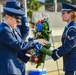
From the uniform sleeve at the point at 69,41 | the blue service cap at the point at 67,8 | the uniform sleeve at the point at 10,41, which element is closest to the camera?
the uniform sleeve at the point at 10,41

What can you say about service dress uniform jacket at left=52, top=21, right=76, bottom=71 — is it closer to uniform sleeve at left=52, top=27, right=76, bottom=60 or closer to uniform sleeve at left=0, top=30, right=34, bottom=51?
uniform sleeve at left=52, top=27, right=76, bottom=60

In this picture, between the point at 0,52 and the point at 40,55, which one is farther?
the point at 40,55

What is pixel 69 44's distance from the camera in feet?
14.8

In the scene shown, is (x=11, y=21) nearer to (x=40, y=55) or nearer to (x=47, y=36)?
(x=40, y=55)

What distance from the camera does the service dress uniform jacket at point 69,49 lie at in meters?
4.50

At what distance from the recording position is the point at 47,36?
555 cm

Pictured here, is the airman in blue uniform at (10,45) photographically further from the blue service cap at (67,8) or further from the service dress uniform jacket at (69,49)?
the blue service cap at (67,8)

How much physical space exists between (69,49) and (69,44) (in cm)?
7

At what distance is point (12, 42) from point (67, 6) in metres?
1.16

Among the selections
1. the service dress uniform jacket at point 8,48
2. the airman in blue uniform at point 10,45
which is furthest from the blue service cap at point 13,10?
the service dress uniform jacket at point 8,48

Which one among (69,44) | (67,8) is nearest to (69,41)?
(69,44)

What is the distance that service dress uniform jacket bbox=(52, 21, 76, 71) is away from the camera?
4504 millimetres

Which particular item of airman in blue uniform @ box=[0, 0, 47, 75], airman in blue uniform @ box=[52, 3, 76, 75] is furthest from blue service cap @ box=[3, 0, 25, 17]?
airman in blue uniform @ box=[52, 3, 76, 75]

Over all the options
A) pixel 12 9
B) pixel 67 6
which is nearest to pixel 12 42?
pixel 12 9
